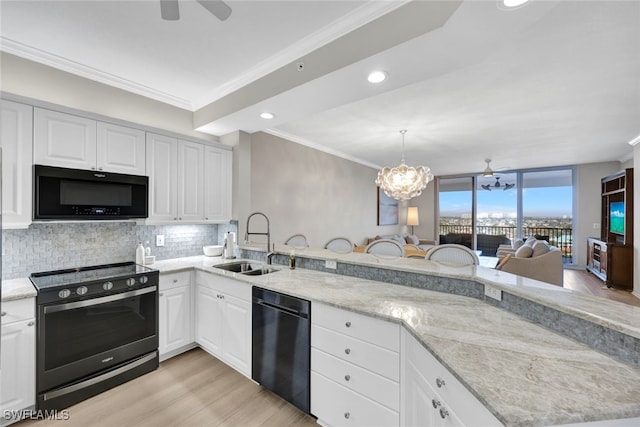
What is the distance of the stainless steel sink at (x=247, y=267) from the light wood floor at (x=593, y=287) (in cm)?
509

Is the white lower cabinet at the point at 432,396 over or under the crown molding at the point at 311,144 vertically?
under

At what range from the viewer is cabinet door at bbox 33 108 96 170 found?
7.07ft

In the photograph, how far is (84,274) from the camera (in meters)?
2.37

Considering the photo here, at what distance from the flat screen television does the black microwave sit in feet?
26.5

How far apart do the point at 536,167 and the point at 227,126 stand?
794 cm

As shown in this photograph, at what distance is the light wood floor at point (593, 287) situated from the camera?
15.3ft

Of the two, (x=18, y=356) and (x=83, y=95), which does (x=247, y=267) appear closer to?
(x=18, y=356)

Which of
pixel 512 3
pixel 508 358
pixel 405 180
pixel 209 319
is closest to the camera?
pixel 508 358

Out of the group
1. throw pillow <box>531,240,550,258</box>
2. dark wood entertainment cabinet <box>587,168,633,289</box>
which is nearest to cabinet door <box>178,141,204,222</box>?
throw pillow <box>531,240,550,258</box>

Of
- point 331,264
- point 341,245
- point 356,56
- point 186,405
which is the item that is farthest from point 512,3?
point 186,405

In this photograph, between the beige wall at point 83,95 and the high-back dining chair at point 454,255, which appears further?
the high-back dining chair at point 454,255

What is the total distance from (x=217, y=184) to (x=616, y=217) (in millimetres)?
7713

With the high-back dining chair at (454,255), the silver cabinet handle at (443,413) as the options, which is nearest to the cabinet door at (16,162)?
the silver cabinet handle at (443,413)

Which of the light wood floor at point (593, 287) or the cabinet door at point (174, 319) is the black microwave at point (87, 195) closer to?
the cabinet door at point (174, 319)
